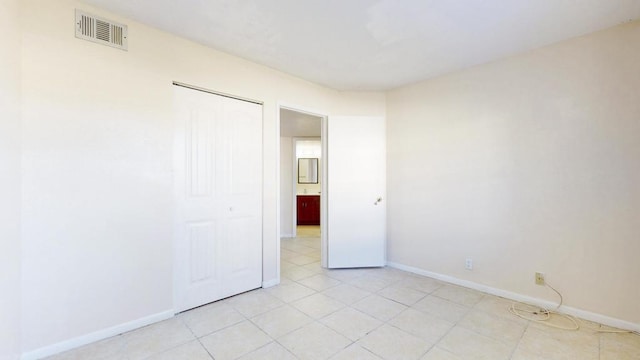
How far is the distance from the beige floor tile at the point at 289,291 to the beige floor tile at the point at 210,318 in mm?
498

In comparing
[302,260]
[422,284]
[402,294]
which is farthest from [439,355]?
[302,260]

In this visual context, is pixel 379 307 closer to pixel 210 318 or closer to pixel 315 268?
pixel 315 268

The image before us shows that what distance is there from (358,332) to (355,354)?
0.28 meters

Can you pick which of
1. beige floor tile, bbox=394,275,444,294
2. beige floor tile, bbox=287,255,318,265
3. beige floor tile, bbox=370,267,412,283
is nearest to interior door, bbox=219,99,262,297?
beige floor tile, bbox=287,255,318,265

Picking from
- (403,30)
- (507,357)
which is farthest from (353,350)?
(403,30)

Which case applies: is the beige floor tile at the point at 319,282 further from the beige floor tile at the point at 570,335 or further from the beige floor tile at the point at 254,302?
the beige floor tile at the point at 570,335

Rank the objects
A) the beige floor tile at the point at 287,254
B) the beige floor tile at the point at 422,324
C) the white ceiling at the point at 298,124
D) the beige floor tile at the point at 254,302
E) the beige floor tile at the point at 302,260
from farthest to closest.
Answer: the white ceiling at the point at 298,124 → the beige floor tile at the point at 287,254 → the beige floor tile at the point at 302,260 → the beige floor tile at the point at 254,302 → the beige floor tile at the point at 422,324

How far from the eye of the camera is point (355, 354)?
186 centimetres

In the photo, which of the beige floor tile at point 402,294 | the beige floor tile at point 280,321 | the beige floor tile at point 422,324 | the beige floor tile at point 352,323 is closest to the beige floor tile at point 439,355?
the beige floor tile at point 422,324

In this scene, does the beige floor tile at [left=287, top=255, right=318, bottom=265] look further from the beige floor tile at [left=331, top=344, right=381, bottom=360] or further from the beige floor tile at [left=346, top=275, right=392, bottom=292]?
the beige floor tile at [left=331, top=344, right=381, bottom=360]

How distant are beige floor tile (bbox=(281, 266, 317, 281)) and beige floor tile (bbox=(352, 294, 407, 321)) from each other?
941 mm

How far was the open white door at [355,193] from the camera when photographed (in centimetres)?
370

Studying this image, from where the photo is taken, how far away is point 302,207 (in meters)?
7.33

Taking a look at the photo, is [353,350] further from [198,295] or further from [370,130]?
[370,130]
